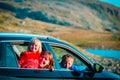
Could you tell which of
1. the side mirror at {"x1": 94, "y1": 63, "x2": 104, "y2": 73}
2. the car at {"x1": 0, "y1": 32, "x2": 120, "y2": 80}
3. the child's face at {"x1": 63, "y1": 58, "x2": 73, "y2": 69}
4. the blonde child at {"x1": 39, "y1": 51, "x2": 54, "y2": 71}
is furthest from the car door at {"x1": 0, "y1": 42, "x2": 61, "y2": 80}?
the side mirror at {"x1": 94, "y1": 63, "x2": 104, "y2": 73}

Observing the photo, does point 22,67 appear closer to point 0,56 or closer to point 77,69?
point 0,56

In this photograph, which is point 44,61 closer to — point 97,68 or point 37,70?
point 37,70

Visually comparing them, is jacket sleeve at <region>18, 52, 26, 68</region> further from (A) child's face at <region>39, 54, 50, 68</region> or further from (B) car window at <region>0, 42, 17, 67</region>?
(A) child's face at <region>39, 54, 50, 68</region>

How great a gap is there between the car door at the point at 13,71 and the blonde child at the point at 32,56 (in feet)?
0.49

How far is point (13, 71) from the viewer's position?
6.00 m

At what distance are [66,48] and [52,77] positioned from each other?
1.92 feet

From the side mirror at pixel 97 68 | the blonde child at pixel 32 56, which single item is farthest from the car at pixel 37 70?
the blonde child at pixel 32 56

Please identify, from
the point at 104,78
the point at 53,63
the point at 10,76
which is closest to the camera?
the point at 10,76

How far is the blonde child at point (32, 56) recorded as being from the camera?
6254mm

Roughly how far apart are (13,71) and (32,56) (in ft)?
1.74

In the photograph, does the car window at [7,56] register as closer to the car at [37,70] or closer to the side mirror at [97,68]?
the car at [37,70]

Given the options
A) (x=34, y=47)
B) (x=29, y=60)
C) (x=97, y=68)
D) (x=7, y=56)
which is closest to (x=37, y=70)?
(x=29, y=60)

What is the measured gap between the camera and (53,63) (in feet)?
20.7

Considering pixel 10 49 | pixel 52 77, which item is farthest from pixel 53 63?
pixel 10 49
